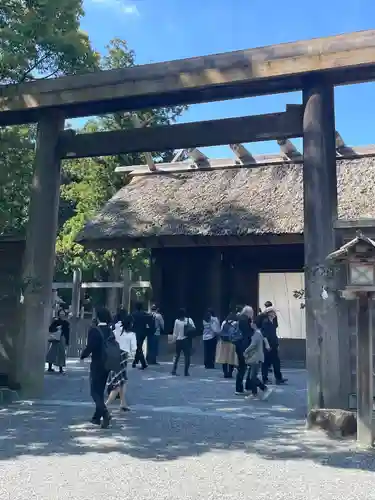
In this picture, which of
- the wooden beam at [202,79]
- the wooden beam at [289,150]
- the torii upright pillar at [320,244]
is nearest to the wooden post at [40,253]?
the wooden beam at [202,79]

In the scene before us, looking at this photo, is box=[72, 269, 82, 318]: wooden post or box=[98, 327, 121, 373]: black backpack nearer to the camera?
box=[98, 327, 121, 373]: black backpack

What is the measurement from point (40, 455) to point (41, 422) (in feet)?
5.52

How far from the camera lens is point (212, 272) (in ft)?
54.7

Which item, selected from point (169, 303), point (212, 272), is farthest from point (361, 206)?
point (169, 303)

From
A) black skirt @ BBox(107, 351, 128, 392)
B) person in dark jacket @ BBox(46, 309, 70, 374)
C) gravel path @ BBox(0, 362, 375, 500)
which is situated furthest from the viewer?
person in dark jacket @ BBox(46, 309, 70, 374)

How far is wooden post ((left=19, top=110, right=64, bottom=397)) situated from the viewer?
9336mm

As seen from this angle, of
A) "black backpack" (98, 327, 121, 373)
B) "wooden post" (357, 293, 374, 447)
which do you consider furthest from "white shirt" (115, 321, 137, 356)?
"wooden post" (357, 293, 374, 447)

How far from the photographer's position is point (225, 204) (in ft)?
50.8

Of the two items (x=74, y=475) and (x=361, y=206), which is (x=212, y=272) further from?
(x=74, y=475)

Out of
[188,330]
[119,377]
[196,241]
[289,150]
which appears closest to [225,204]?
[196,241]

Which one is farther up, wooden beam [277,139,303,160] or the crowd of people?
→ wooden beam [277,139,303,160]

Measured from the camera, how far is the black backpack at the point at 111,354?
755cm

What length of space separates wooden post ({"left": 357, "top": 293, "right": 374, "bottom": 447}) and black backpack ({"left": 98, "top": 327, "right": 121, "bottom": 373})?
319 cm

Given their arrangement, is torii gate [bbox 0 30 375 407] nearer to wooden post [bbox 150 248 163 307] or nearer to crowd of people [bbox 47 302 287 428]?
crowd of people [bbox 47 302 287 428]
